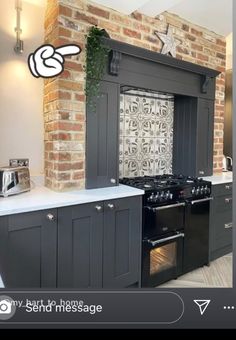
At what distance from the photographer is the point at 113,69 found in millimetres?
1537

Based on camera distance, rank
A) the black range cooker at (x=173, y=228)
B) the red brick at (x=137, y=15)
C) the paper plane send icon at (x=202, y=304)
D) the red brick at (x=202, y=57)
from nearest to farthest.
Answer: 1. the paper plane send icon at (x=202, y=304)
2. the black range cooker at (x=173, y=228)
3. the red brick at (x=137, y=15)
4. the red brick at (x=202, y=57)

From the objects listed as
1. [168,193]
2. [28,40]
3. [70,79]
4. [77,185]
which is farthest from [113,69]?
[168,193]

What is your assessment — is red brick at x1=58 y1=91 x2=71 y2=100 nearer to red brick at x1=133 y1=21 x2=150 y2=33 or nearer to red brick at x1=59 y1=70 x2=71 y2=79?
red brick at x1=59 y1=70 x2=71 y2=79

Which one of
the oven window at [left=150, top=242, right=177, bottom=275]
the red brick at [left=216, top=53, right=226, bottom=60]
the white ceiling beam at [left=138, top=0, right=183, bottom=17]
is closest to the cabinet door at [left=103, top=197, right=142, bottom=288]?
the oven window at [left=150, top=242, right=177, bottom=275]

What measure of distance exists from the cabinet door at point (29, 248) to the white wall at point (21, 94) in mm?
491

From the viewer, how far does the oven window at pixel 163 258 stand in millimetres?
1646

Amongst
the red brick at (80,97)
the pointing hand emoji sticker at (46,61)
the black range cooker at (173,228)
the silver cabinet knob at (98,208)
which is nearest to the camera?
the pointing hand emoji sticker at (46,61)

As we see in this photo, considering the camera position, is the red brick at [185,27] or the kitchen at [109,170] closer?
the kitchen at [109,170]

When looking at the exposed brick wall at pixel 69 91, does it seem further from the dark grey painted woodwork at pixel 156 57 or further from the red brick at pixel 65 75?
the dark grey painted woodwork at pixel 156 57

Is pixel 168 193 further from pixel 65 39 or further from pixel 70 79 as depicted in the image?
pixel 65 39

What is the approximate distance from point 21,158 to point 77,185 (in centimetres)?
40

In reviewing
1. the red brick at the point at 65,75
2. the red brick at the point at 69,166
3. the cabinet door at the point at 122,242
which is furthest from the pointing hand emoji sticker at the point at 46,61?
the cabinet door at the point at 122,242

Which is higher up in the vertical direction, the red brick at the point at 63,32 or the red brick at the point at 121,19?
the red brick at the point at 121,19

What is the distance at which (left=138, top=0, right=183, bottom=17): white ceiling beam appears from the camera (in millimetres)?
1600
